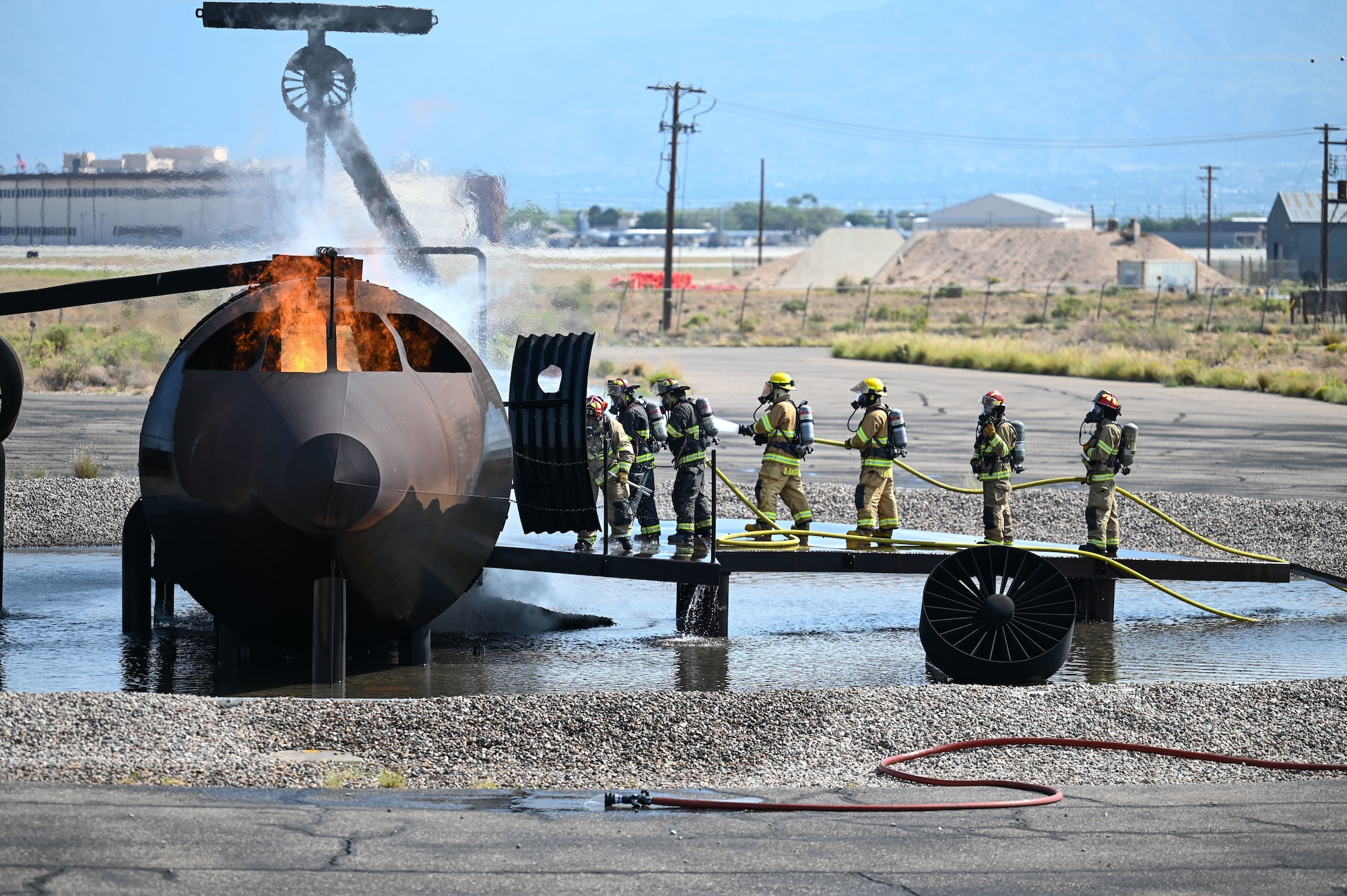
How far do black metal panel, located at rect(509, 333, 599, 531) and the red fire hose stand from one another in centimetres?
532

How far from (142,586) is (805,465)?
1645cm

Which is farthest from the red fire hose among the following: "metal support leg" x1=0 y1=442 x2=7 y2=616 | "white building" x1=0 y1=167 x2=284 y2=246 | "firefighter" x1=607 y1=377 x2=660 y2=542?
"white building" x1=0 y1=167 x2=284 y2=246

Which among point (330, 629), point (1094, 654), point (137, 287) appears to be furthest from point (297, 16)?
point (1094, 654)

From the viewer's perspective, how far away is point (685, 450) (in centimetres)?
1580

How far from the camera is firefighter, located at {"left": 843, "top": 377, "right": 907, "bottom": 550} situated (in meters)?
16.3

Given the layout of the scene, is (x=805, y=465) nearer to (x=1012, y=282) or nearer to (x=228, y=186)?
(x=228, y=186)

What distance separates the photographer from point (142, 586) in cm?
1498

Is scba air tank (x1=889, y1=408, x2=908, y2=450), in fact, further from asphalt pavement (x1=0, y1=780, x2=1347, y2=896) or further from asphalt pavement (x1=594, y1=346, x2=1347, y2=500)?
asphalt pavement (x1=594, y1=346, x2=1347, y2=500)

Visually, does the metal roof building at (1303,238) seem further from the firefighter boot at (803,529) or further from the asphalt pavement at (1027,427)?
the firefighter boot at (803,529)

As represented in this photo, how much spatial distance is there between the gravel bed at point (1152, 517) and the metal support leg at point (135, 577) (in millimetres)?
8211

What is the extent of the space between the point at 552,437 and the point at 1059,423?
1018 inches

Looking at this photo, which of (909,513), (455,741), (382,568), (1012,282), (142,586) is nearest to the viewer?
(455,741)

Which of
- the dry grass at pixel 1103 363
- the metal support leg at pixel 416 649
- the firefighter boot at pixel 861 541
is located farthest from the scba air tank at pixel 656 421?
the dry grass at pixel 1103 363

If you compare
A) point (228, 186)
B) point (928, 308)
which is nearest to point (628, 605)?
point (228, 186)
